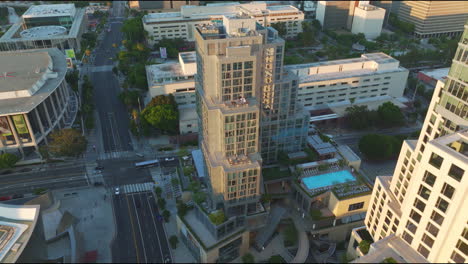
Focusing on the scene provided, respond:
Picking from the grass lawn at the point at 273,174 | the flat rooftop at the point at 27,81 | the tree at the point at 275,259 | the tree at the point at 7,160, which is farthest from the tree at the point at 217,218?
the tree at the point at 7,160

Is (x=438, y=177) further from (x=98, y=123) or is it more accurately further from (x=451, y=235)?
(x=98, y=123)

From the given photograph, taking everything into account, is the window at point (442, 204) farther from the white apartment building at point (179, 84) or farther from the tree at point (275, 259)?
the white apartment building at point (179, 84)

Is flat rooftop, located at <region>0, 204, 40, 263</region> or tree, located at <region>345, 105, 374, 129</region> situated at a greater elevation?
flat rooftop, located at <region>0, 204, 40, 263</region>

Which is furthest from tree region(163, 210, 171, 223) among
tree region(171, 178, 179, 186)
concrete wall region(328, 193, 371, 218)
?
concrete wall region(328, 193, 371, 218)

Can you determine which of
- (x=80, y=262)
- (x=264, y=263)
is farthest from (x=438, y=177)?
(x=80, y=262)

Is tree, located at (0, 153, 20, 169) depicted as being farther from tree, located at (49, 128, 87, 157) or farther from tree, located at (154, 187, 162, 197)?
tree, located at (154, 187, 162, 197)
